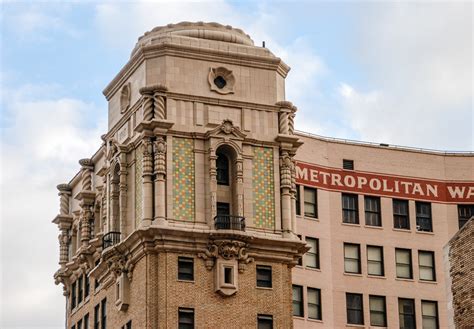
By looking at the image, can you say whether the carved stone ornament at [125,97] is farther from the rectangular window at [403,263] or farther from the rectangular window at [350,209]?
the rectangular window at [403,263]

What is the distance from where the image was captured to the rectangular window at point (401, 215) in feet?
348

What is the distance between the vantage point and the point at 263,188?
91.7 m

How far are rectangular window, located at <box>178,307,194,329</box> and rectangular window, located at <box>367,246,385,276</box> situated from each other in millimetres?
20811

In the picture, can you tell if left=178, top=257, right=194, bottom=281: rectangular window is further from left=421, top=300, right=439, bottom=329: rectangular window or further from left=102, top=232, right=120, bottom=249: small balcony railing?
left=421, top=300, right=439, bottom=329: rectangular window

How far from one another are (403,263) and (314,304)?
8.46 m

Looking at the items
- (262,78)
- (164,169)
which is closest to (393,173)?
(262,78)

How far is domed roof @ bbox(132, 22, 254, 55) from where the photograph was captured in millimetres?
94438

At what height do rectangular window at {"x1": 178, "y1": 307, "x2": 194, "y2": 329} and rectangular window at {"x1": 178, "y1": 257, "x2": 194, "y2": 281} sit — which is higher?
rectangular window at {"x1": 178, "y1": 257, "x2": 194, "y2": 281}

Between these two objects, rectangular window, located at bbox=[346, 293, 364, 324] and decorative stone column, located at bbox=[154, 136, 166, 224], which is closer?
decorative stone column, located at bbox=[154, 136, 166, 224]

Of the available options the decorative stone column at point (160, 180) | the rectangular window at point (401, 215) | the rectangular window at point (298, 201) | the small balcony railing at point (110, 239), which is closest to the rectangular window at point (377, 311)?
the rectangular window at point (401, 215)

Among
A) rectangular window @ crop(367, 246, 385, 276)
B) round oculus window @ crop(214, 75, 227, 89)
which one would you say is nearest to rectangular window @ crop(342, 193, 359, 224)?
rectangular window @ crop(367, 246, 385, 276)

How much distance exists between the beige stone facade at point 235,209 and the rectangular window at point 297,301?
119 millimetres

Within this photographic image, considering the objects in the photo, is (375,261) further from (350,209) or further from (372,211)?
(350,209)

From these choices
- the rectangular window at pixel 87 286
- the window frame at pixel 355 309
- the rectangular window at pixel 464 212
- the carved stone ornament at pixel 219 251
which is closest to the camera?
the carved stone ornament at pixel 219 251
